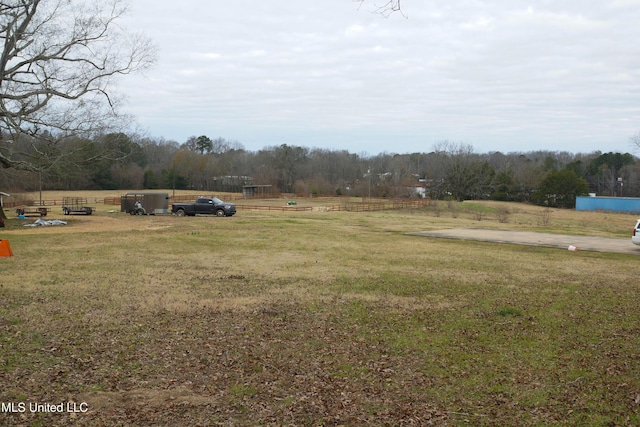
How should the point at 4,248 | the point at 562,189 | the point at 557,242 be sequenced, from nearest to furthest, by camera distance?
the point at 4,248, the point at 557,242, the point at 562,189

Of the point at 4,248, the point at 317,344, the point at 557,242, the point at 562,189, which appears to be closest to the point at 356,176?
the point at 562,189

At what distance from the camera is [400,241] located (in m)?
25.0

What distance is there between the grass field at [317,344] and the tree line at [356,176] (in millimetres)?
51270

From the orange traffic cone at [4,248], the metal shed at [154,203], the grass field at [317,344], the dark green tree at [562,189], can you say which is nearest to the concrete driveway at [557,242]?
the grass field at [317,344]

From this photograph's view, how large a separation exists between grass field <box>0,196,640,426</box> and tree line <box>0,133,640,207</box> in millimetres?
51270

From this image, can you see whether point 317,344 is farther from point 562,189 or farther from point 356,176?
point 356,176

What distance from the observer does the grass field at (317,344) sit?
566 cm

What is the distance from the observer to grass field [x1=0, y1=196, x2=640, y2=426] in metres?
5.66

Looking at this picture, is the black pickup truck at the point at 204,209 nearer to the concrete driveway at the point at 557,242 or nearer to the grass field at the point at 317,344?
the concrete driveway at the point at 557,242

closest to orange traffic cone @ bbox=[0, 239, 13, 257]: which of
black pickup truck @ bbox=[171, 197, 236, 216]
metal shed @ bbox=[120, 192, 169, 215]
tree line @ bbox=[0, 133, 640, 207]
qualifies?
black pickup truck @ bbox=[171, 197, 236, 216]

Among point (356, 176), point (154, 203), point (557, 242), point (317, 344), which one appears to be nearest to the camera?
point (317, 344)

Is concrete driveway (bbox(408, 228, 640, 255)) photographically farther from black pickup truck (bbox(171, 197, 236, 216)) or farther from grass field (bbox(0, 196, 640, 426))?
black pickup truck (bbox(171, 197, 236, 216))

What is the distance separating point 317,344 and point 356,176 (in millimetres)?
121577

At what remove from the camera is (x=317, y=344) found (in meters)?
7.99
